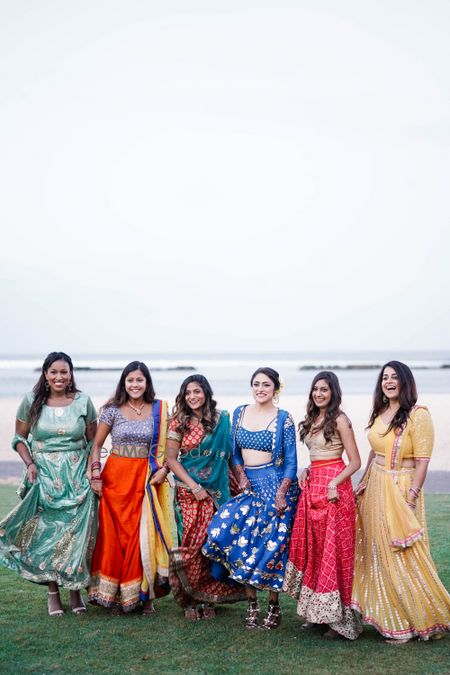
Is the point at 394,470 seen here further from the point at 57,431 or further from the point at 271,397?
the point at 57,431

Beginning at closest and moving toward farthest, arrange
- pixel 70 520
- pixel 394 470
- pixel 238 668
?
pixel 238 668 → pixel 394 470 → pixel 70 520

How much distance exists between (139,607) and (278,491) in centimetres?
151

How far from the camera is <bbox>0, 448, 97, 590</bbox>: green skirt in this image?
17.7 ft

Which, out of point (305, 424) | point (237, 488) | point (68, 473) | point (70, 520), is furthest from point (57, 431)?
point (305, 424)

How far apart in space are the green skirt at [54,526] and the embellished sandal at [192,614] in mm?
768

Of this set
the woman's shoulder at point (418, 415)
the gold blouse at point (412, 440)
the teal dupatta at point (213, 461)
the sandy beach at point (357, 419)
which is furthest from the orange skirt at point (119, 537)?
the sandy beach at point (357, 419)

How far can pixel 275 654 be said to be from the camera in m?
4.63

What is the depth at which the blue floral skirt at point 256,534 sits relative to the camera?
16.5ft

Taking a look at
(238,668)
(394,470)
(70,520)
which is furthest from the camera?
(70,520)

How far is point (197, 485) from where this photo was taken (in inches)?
213

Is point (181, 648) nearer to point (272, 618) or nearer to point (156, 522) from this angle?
point (272, 618)

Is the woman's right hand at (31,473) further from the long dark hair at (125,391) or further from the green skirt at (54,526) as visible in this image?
the long dark hair at (125,391)

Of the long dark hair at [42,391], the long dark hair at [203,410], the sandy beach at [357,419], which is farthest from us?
the sandy beach at [357,419]

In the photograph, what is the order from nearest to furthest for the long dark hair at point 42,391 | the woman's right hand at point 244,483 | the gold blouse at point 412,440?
the gold blouse at point 412,440, the woman's right hand at point 244,483, the long dark hair at point 42,391
